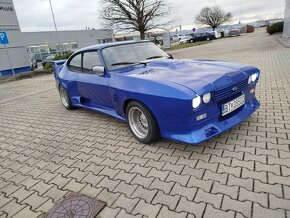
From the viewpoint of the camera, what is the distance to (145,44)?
448 cm

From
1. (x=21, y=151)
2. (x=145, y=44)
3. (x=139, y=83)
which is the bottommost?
(x=21, y=151)

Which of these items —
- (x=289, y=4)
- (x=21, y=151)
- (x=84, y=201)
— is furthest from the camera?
(x=289, y=4)

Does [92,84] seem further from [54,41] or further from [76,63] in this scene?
[54,41]

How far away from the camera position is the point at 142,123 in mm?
3486

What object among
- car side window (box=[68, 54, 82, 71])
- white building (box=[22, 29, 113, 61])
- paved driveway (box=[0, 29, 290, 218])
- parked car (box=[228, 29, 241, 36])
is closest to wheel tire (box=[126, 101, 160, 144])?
paved driveway (box=[0, 29, 290, 218])

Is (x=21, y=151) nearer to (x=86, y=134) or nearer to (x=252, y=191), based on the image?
(x=86, y=134)

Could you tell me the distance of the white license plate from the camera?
292 centimetres

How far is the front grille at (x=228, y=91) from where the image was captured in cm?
277

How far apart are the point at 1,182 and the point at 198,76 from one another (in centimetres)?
283

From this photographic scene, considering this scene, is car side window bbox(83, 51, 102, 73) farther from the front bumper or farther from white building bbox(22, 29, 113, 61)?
white building bbox(22, 29, 113, 61)

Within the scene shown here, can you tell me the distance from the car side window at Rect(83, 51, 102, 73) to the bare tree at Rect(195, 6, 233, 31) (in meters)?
61.8

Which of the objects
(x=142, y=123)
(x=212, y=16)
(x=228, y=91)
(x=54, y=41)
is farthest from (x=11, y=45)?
(x=212, y=16)

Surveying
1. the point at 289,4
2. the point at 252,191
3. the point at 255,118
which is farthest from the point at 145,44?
the point at 289,4

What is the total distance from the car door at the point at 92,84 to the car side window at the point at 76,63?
0.59 ft
